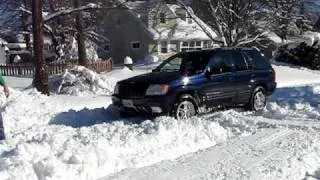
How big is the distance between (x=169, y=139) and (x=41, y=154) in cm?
233

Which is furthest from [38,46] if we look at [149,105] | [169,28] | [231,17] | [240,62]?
[169,28]

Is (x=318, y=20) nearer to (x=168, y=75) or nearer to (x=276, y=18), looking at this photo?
(x=276, y=18)

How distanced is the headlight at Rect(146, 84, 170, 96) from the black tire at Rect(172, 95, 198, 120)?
42 centimetres

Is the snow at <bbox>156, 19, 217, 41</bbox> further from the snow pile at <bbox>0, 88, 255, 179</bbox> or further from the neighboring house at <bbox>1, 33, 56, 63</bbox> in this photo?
the snow pile at <bbox>0, 88, 255, 179</bbox>

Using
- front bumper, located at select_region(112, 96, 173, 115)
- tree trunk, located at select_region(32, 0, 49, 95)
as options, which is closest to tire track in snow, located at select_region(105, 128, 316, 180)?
front bumper, located at select_region(112, 96, 173, 115)

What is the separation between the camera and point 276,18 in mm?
41000

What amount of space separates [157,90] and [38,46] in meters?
7.52

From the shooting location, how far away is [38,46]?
18.0 m

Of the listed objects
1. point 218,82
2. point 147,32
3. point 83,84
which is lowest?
point 83,84

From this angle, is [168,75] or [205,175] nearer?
[205,175]

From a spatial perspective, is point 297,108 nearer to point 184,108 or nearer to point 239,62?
point 239,62

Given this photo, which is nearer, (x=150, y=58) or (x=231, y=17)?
(x=231, y=17)

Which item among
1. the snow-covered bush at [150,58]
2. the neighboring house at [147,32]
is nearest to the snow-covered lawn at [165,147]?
the snow-covered bush at [150,58]

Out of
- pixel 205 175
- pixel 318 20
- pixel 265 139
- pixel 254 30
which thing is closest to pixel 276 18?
pixel 254 30
